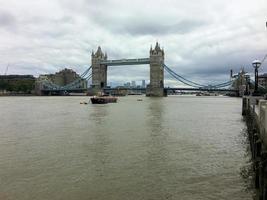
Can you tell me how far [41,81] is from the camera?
190500 mm

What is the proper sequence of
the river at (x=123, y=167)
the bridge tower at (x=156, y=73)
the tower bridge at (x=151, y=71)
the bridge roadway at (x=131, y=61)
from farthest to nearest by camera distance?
the bridge roadway at (x=131, y=61)
the tower bridge at (x=151, y=71)
the bridge tower at (x=156, y=73)
the river at (x=123, y=167)

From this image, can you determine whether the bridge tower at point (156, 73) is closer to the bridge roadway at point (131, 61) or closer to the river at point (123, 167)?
the bridge roadway at point (131, 61)

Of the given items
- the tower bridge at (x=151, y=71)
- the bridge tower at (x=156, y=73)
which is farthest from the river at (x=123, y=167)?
the bridge tower at (x=156, y=73)

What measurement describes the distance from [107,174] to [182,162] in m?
3.64

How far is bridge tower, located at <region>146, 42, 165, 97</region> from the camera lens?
17025cm

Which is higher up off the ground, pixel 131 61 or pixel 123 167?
pixel 131 61

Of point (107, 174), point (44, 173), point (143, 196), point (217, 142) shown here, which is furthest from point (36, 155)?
point (217, 142)

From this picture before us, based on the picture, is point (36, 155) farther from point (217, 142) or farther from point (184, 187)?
point (217, 142)

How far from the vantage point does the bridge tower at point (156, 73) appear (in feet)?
559

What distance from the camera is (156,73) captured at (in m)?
181

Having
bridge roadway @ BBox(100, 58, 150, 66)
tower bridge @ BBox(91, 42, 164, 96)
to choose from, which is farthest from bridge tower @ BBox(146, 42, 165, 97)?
bridge roadway @ BBox(100, 58, 150, 66)

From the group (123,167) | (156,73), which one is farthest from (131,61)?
(123,167)

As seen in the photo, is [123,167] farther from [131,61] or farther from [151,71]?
[131,61]

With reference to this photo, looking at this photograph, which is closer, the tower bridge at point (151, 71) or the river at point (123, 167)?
the river at point (123, 167)
